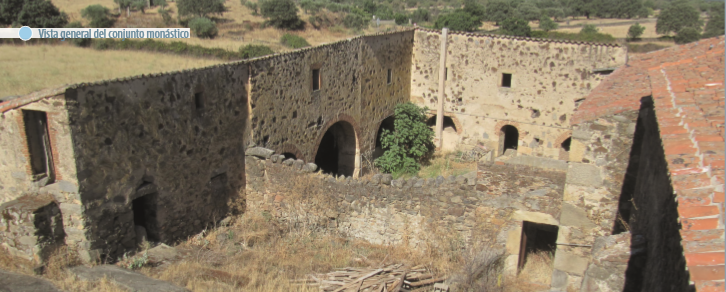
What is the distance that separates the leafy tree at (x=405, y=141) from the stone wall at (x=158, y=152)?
288 inches

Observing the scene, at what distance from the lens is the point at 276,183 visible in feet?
35.9

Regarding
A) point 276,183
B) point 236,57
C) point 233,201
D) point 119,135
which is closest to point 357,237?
point 276,183

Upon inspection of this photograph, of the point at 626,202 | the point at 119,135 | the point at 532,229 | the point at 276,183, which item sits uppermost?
the point at 119,135

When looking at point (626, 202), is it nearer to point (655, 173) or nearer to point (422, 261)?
point (655, 173)

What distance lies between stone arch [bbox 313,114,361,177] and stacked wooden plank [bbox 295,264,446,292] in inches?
296

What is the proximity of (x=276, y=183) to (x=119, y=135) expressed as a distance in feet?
11.0

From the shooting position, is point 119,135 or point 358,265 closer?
point 119,135

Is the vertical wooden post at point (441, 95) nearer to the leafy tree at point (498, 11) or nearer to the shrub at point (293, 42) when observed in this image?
the shrub at point (293, 42)

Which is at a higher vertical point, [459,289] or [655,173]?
[655,173]

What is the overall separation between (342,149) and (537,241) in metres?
7.04

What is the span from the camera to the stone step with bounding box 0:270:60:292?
7.23 m

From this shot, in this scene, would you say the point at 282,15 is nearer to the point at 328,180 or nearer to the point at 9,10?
the point at 9,10

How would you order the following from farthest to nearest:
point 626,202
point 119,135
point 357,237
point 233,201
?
point 233,201, point 357,237, point 119,135, point 626,202

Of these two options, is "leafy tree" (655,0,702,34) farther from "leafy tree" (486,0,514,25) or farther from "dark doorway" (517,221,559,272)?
"dark doorway" (517,221,559,272)
